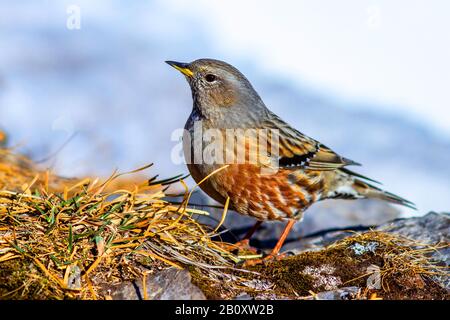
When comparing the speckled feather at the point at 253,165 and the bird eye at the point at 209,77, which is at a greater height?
the bird eye at the point at 209,77

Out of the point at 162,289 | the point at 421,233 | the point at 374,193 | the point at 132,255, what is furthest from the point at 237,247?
the point at 374,193

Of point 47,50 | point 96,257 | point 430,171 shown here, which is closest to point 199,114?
point 96,257

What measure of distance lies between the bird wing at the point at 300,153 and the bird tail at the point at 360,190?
0.28 m

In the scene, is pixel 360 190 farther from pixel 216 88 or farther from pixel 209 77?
pixel 209 77

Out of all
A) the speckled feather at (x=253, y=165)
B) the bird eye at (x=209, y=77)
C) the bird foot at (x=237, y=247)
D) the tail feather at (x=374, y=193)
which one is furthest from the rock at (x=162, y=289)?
the tail feather at (x=374, y=193)

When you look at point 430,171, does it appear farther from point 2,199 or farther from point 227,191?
point 2,199

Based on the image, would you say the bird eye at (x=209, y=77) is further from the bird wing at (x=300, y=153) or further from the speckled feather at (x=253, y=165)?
the bird wing at (x=300, y=153)

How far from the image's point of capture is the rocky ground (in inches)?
165

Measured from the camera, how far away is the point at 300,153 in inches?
276

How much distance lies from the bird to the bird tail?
0.22 meters

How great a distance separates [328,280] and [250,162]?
6.01 ft

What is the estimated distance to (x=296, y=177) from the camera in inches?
269

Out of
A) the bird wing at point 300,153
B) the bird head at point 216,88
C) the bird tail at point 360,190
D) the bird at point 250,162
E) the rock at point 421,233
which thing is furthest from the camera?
the bird tail at point 360,190

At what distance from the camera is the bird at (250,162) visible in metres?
6.09
